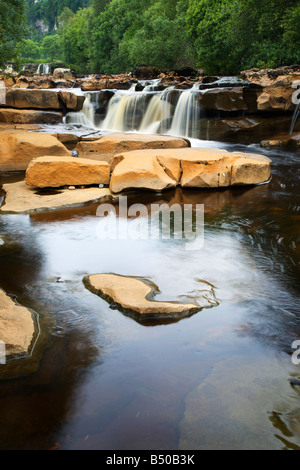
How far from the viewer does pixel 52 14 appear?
103625mm

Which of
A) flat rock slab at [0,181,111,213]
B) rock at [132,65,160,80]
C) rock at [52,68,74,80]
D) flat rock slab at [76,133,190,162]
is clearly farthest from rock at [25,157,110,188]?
rock at [52,68,74,80]

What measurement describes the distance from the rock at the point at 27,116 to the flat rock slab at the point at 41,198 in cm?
687

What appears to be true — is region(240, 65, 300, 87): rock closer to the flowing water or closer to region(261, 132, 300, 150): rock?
region(261, 132, 300, 150): rock

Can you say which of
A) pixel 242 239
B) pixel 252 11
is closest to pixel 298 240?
pixel 242 239

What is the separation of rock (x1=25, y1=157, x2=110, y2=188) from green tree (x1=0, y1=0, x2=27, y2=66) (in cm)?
579

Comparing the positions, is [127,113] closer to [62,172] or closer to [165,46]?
[62,172]

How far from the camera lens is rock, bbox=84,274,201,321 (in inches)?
133

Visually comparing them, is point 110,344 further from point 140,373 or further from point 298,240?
point 298,240

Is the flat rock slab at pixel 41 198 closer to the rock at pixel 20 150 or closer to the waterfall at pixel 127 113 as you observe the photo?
the rock at pixel 20 150

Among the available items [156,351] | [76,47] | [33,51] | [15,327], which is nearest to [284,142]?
[156,351]

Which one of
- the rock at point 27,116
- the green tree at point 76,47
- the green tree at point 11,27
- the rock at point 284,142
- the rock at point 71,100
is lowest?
the rock at point 284,142

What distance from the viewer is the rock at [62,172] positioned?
24.0ft

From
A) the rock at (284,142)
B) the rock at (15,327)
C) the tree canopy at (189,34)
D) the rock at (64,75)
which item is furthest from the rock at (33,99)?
the rock at (64,75)
